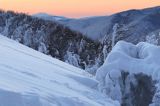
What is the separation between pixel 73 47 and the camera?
42.0 m

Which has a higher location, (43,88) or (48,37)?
(43,88)

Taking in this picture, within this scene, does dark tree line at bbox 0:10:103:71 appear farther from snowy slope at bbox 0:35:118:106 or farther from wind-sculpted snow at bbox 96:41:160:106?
snowy slope at bbox 0:35:118:106

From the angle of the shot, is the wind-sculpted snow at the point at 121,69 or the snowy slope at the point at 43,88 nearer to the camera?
the snowy slope at the point at 43,88

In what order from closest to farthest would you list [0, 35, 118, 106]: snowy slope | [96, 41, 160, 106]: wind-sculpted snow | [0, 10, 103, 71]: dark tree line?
[0, 35, 118, 106]: snowy slope
[96, 41, 160, 106]: wind-sculpted snow
[0, 10, 103, 71]: dark tree line

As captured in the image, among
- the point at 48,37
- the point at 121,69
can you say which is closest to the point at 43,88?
the point at 121,69

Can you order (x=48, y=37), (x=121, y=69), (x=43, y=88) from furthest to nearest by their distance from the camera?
(x=48, y=37)
(x=121, y=69)
(x=43, y=88)

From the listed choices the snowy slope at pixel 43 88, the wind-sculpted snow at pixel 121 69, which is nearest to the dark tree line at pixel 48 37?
the wind-sculpted snow at pixel 121 69

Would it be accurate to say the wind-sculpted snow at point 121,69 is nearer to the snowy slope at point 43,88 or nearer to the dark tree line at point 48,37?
the snowy slope at point 43,88

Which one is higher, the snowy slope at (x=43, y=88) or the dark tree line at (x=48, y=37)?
the snowy slope at (x=43, y=88)

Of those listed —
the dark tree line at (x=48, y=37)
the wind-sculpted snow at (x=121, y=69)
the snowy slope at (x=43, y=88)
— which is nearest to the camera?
the snowy slope at (x=43, y=88)

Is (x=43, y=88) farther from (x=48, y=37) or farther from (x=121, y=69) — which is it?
(x=48, y=37)

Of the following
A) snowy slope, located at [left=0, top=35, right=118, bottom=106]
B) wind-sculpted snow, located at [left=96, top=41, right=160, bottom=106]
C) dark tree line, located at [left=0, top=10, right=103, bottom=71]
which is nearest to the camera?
snowy slope, located at [left=0, top=35, right=118, bottom=106]

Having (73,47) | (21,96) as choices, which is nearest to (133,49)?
(21,96)

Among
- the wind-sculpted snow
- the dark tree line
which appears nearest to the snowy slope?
the wind-sculpted snow
